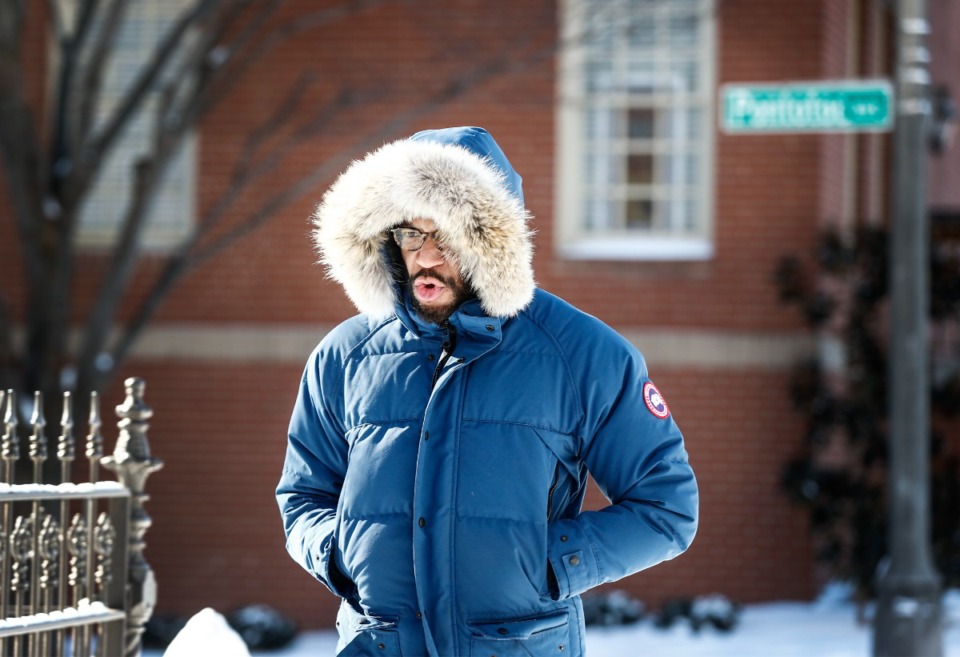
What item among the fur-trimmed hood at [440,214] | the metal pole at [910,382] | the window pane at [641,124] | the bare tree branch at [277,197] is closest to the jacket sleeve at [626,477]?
the fur-trimmed hood at [440,214]

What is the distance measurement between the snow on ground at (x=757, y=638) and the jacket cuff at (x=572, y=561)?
268 inches

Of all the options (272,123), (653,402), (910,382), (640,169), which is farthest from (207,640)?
(640,169)

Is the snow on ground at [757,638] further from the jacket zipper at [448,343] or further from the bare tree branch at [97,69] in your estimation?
the jacket zipper at [448,343]

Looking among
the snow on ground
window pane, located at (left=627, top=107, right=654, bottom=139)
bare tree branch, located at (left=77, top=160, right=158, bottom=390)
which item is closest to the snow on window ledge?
window pane, located at (left=627, top=107, right=654, bottom=139)

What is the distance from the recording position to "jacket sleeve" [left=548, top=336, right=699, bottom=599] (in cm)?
302

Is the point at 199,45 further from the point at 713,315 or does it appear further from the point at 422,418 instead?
the point at 422,418

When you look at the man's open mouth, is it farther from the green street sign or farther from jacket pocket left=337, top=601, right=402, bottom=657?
the green street sign

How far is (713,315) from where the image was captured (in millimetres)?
10977

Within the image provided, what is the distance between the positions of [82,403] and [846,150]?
642cm

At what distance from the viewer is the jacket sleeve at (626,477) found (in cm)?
302

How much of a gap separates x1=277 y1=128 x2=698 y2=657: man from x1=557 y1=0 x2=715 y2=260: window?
7.83 m

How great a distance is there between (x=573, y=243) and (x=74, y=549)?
6.56 meters

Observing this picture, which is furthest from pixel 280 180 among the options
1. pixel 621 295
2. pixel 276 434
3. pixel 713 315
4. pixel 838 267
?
pixel 838 267

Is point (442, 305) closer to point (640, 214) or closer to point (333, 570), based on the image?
point (333, 570)
